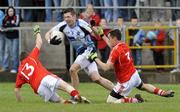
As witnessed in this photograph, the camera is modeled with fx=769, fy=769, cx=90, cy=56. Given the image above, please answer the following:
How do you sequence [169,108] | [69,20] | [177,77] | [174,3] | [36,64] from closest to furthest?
1. [169,108]
2. [36,64]
3. [69,20]
4. [177,77]
5. [174,3]

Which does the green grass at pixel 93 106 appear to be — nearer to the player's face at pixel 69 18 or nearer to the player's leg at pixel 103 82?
the player's leg at pixel 103 82

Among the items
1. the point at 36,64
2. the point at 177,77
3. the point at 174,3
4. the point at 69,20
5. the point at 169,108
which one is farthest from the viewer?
the point at 174,3

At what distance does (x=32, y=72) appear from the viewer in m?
15.5

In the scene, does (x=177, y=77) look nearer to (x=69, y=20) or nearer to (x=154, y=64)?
(x=154, y=64)

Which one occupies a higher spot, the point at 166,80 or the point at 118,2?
the point at 118,2

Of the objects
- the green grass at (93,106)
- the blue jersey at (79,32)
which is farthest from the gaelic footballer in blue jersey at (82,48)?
the green grass at (93,106)

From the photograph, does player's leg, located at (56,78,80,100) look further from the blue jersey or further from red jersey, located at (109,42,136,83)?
the blue jersey

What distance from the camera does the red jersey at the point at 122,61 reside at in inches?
619

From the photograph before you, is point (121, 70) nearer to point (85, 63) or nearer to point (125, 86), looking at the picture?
point (125, 86)

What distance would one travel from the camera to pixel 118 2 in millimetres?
25641

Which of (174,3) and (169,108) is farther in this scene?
(174,3)

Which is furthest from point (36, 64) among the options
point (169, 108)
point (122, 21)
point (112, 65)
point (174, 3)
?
point (174, 3)

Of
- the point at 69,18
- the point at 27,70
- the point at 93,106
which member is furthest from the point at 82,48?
the point at 93,106

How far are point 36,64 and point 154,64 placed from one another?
9.71 metres
